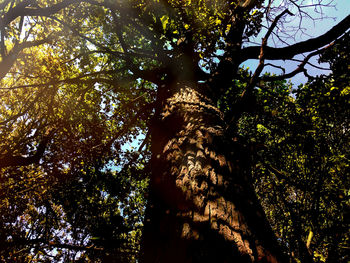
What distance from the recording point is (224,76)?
4.12 m

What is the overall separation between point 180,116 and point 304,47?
319 cm

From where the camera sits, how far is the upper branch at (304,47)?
300cm

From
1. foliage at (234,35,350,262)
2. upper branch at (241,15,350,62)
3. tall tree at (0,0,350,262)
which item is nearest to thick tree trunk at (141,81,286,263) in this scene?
tall tree at (0,0,350,262)

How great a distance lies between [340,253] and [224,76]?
5.63m

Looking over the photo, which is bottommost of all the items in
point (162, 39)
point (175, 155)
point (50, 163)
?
point (175, 155)

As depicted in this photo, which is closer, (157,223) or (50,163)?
(157,223)

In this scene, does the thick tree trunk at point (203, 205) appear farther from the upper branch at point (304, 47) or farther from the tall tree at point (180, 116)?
the upper branch at point (304, 47)

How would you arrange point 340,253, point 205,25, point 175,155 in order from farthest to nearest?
point 340,253 → point 205,25 → point 175,155

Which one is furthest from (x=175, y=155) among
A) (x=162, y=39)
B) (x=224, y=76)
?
(x=162, y=39)

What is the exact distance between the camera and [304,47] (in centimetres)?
363

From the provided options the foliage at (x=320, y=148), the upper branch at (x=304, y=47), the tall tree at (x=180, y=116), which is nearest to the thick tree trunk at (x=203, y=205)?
the tall tree at (x=180, y=116)

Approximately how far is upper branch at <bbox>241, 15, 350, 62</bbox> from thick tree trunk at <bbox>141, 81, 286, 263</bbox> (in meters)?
2.74

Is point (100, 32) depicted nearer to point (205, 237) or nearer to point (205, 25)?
point (205, 25)

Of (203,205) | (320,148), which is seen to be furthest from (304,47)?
(203,205)
